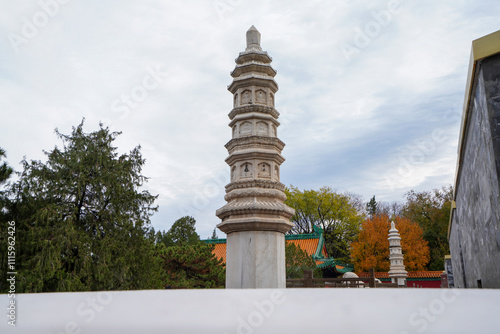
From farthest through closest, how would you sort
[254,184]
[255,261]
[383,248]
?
[383,248]
[254,184]
[255,261]

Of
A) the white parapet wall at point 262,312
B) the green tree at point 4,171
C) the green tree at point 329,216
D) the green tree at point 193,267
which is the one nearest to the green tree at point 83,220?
the green tree at point 4,171

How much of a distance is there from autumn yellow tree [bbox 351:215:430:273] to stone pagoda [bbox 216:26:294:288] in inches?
937

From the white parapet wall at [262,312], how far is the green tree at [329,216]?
32.9 meters

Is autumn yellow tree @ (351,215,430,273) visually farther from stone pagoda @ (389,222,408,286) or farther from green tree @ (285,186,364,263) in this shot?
stone pagoda @ (389,222,408,286)

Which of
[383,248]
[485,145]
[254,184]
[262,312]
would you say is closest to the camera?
[262,312]

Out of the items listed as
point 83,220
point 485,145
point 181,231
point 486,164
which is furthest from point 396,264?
point 485,145

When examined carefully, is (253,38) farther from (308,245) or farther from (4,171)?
(308,245)

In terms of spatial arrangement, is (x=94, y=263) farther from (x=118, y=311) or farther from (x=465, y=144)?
(x=465, y=144)

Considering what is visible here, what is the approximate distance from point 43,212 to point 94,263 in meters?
2.01

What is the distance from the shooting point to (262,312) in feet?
9.68

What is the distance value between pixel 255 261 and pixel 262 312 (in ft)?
12.7

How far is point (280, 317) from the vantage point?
2.89 m

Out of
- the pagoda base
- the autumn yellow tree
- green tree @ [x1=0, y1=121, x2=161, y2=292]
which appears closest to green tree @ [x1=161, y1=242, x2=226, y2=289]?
green tree @ [x1=0, y1=121, x2=161, y2=292]

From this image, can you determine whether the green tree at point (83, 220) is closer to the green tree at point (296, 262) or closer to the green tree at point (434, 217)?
the green tree at point (296, 262)
